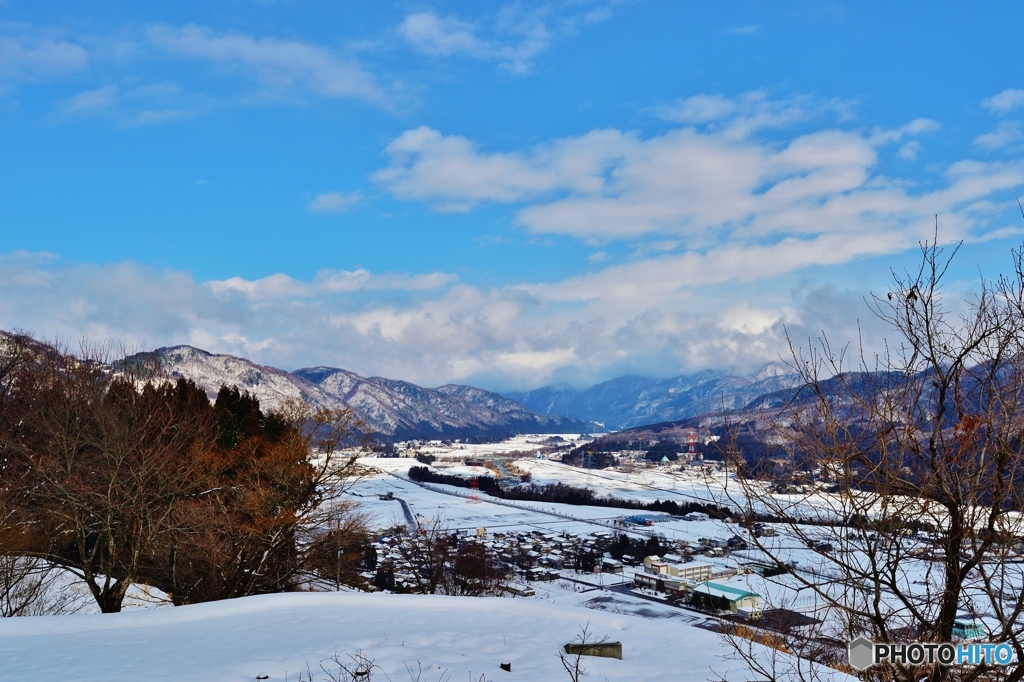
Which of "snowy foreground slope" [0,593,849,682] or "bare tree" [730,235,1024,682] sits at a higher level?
"bare tree" [730,235,1024,682]

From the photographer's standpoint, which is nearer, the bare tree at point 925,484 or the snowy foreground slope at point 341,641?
the bare tree at point 925,484

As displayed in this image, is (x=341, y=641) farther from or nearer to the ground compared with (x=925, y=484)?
nearer to the ground

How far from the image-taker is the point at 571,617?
32.6 feet

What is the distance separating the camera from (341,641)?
8023mm

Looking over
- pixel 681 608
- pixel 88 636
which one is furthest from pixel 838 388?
pixel 681 608

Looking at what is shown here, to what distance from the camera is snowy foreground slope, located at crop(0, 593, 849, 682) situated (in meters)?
6.85

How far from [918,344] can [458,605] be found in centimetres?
869

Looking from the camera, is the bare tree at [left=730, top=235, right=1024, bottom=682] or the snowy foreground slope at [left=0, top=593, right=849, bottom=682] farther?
the snowy foreground slope at [left=0, top=593, right=849, bottom=682]

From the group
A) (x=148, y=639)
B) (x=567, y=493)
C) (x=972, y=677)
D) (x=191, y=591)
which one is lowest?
(x=567, y=493)

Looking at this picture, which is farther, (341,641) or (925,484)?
(341,641)

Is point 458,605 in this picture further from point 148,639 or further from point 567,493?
point 567,493

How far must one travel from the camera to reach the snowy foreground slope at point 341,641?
270 inches

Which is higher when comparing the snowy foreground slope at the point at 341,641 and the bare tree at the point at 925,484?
the bare tree at the point at 925,484

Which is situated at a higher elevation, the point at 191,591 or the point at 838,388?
the point at 838,388
